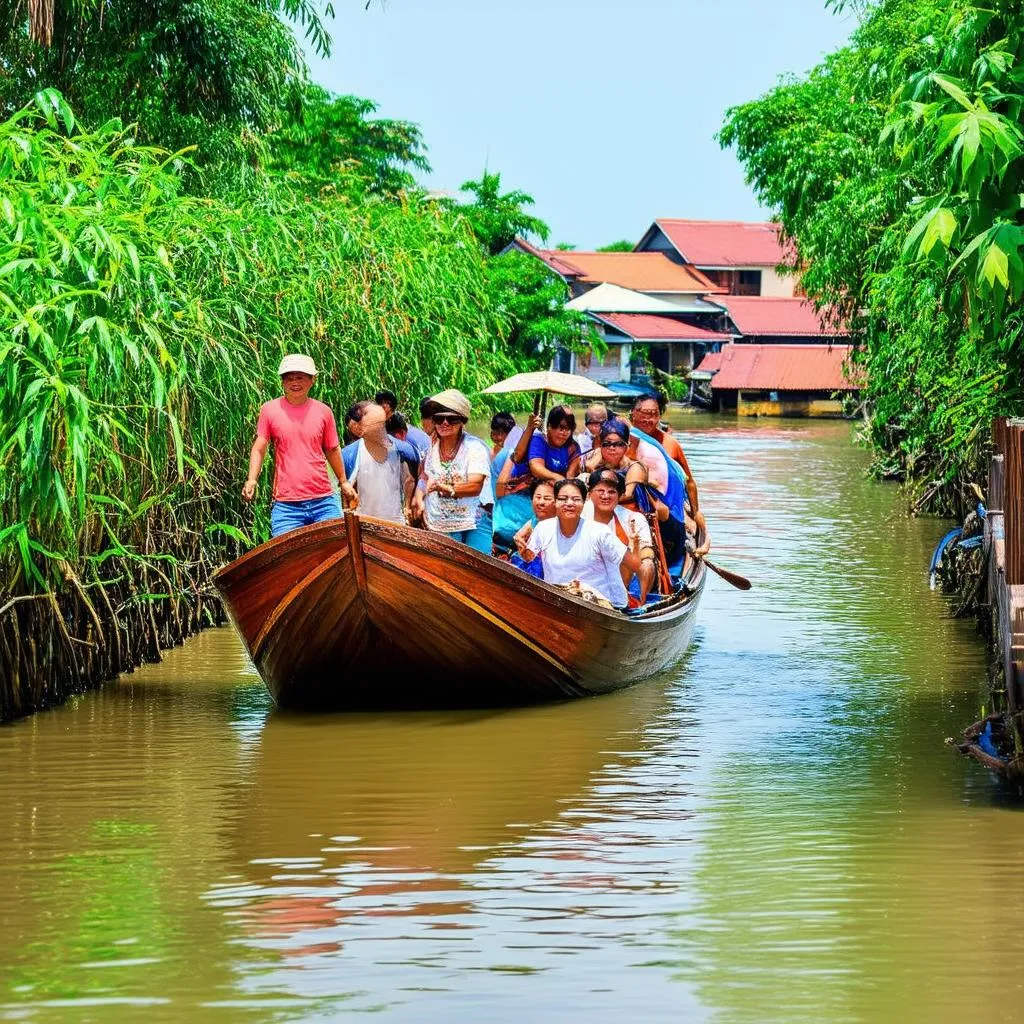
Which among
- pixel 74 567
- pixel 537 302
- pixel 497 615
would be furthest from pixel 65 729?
pixel 537 302

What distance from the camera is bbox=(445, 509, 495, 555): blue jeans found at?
422 inches

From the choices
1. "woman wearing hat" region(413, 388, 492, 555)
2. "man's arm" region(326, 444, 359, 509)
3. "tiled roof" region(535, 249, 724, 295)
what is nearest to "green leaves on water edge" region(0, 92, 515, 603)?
"man's arm" region(326, 444, 359, 509)

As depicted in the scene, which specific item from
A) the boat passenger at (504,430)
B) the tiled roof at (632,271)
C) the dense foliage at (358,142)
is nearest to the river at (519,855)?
the boat passenger at (504,430)

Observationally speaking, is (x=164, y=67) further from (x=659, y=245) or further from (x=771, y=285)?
(x=659, y=245)

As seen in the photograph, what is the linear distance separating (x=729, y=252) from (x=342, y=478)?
6364cm

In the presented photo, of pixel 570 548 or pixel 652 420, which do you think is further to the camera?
pixel 652 420

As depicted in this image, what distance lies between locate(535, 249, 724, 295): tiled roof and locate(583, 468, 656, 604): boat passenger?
57882 mm

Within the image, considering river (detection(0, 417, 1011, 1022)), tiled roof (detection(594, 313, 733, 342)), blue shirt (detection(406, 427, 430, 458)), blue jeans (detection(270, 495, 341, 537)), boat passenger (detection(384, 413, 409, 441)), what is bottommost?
river (detection(0, 417, 1011, 1022))

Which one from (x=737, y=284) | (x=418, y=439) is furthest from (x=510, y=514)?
(x=737, y=284)

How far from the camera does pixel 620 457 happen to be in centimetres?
1134

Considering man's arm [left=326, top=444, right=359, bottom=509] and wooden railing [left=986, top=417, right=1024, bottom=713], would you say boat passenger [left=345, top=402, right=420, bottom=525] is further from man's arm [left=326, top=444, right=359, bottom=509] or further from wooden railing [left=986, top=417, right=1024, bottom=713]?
wooden railing [left=986, top=417, right=1024, bottom=713]

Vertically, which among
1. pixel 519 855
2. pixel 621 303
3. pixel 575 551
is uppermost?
pixel 621 303

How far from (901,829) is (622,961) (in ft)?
6.83

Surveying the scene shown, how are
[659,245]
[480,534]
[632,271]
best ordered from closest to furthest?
[480,534], [632,271], [659,245]
